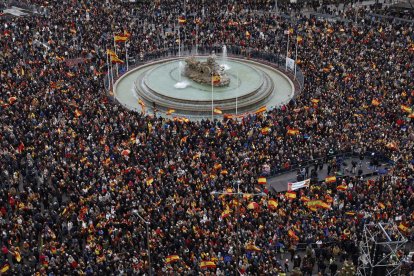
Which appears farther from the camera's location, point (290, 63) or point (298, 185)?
point (290, 63)

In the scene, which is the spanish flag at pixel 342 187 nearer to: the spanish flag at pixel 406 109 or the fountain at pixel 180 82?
the spanish flag at pixel 406 109

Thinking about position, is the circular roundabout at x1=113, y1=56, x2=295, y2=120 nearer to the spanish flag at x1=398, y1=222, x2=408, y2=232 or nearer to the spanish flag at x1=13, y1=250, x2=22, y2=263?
the spanish flag at x1=398, y1=222, x2=408, y2=232

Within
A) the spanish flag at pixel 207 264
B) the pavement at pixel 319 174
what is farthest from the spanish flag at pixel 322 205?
the spanish flag at pixel 207 264

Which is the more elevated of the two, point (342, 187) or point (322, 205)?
point (342, 187)

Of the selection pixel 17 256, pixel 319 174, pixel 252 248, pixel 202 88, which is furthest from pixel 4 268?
pixel 202 88

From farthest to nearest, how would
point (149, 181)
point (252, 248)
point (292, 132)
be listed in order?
1. point (292, 132)
2. point (149, 181)
3. point (252, 248)

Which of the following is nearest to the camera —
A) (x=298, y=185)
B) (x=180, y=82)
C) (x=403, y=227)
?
(x=403, y=227)

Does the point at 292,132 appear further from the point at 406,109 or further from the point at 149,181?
the point at 149,181
